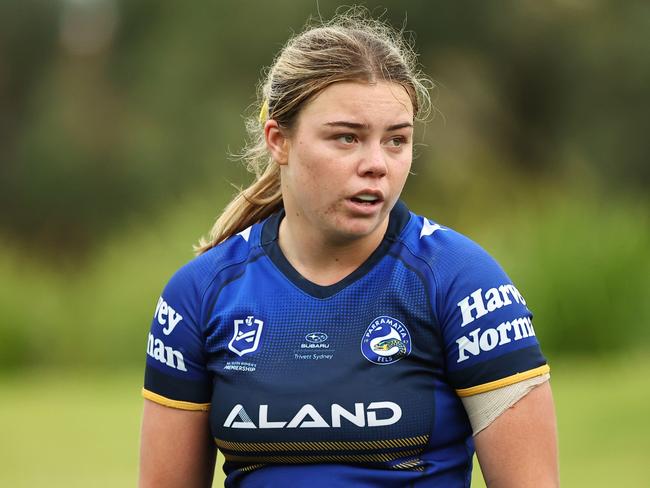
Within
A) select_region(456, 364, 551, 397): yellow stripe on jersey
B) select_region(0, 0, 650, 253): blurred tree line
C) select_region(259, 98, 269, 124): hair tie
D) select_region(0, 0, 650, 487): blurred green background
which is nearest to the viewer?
select_region(456, 364, 551, 397): yellow stripe on jersey

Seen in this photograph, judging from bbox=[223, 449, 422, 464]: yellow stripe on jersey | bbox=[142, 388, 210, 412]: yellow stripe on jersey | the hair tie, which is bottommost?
bbox=[223, 449, 422, 464]: yellow stripe on jersey

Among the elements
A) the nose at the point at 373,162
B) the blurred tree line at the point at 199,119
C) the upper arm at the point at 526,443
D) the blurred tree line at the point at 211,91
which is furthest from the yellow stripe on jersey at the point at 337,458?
the blurred tree line at the point at 211,91

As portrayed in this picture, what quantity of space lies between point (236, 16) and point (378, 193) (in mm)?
15643

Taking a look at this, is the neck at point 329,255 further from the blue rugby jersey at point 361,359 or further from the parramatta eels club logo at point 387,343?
the parramatta eels club logo at point 387,343

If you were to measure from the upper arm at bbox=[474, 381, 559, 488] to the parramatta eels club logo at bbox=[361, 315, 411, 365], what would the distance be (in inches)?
10.4

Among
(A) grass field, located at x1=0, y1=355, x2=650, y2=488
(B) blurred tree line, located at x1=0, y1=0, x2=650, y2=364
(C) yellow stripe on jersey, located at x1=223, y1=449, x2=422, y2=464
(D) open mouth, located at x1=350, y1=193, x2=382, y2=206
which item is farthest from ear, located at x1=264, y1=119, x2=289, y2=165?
(B) blurred tree line, located at x1=0, y1=0, x2=650, y2=364

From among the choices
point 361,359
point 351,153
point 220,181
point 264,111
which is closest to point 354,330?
point 361,359

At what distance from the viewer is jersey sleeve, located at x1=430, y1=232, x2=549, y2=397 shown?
274 centimetres

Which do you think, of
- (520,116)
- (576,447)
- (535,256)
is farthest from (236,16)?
(576,447)

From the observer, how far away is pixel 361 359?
280cm

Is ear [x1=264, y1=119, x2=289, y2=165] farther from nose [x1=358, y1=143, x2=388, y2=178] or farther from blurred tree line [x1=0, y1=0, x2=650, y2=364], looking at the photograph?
blurred tree line [x1=0, y1=0, x2=650, y2=364]

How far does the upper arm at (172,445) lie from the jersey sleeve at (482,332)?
0.67 m

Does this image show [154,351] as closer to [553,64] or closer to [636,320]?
[636,320]

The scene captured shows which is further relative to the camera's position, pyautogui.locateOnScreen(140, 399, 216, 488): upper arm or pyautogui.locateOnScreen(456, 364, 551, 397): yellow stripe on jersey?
pyautogui.locateOnScreen(140, 399, 216, 488): upper arm
